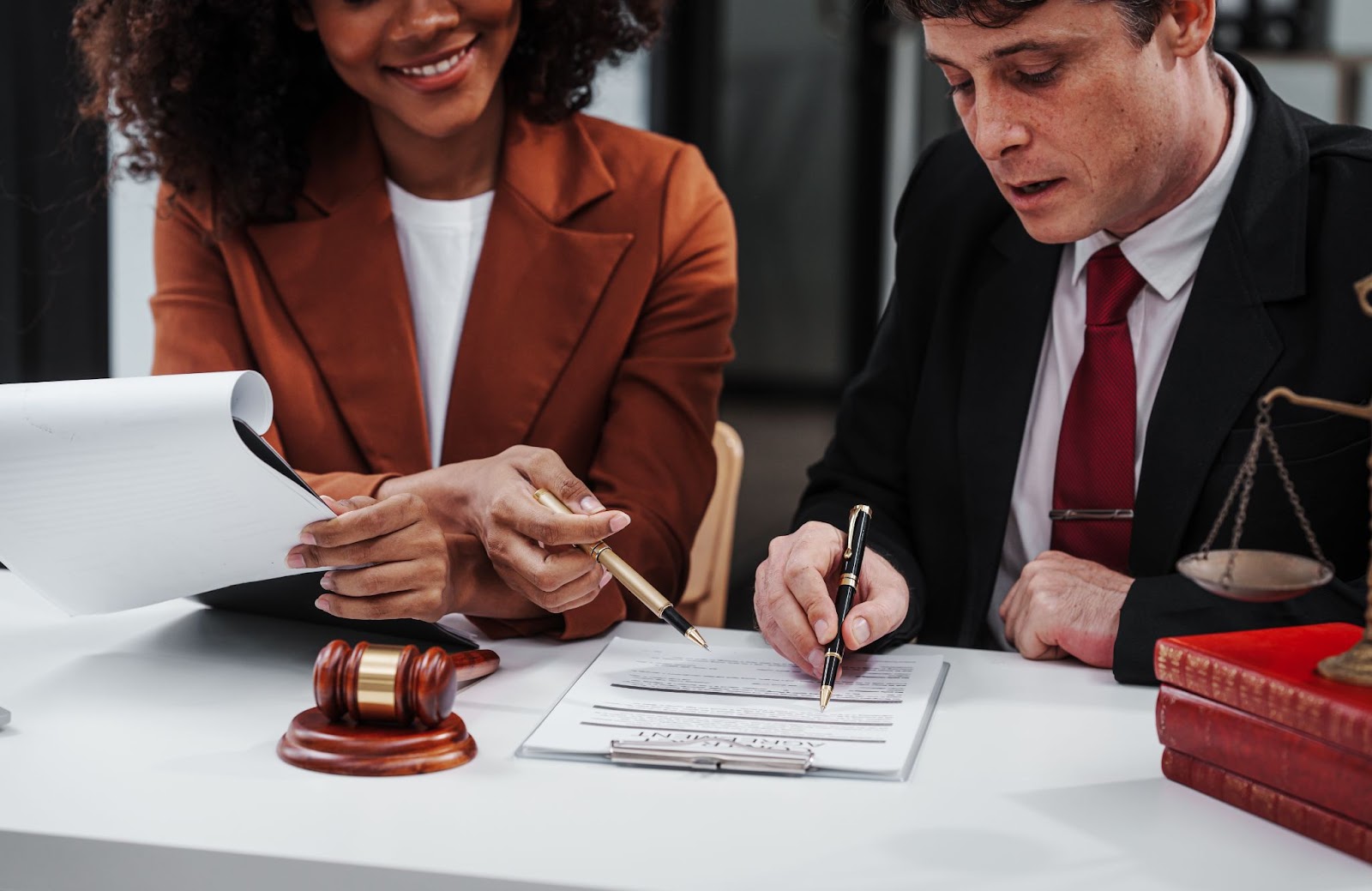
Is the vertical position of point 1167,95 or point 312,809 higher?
point 1167,95

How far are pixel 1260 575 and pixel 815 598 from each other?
463 millimetres

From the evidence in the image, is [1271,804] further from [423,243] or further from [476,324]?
[423,243]

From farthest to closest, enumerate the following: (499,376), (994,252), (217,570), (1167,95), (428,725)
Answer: (499,376) → (994,252) → (1167,95) → (217,570) → (428,725)

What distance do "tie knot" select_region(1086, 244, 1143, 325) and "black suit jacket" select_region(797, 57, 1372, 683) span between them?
0.23ft

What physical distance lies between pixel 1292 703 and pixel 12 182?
85.8 inches

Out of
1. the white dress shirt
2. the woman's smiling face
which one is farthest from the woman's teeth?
the white dress shirt

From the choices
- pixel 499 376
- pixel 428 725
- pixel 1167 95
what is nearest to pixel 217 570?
pixel 428 725

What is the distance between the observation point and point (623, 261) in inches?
80.6

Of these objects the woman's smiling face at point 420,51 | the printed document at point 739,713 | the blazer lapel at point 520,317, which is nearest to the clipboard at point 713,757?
the printed document at point 739,713

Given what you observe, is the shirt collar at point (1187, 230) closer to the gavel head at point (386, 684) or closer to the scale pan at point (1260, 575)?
the scale pan at point (1260, 575)

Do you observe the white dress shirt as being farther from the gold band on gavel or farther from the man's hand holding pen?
the gold band on gavel

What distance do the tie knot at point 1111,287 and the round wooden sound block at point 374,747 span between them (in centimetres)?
91

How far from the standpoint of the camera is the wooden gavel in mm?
1235

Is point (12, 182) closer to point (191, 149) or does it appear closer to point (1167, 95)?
point (191, 149)
